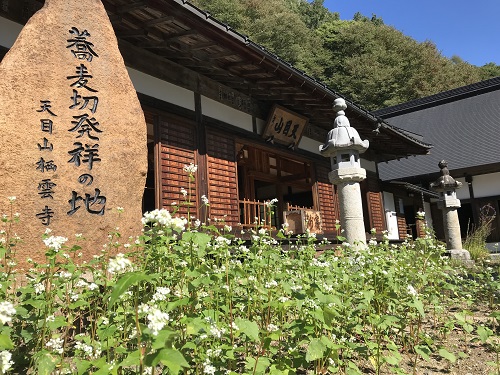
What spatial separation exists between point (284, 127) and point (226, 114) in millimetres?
2059

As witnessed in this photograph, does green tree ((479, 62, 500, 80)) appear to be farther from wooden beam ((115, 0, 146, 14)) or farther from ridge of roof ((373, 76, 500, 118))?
wooden beam ((115, 0, 146, 14))

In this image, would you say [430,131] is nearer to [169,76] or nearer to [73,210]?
[169,76]

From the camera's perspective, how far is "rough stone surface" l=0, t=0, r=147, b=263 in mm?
3811

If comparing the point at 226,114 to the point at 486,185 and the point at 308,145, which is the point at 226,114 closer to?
the point at 308,145

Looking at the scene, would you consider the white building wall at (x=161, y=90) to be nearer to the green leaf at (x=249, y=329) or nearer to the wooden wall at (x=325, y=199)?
the wooden wall at (x=325, y=199)

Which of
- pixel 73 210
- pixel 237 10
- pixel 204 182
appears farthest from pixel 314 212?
pixel 237 10

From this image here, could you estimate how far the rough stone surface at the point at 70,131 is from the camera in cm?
381

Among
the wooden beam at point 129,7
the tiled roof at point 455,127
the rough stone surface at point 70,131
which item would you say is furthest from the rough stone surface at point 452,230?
the wooden beam at point 129,7

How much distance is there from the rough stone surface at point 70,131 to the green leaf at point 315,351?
2650 mm

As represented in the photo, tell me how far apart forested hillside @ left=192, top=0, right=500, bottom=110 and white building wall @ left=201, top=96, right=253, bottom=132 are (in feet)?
81.9

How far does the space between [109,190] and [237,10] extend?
3409cm

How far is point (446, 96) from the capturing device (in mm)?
23406

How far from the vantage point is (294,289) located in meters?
2.50

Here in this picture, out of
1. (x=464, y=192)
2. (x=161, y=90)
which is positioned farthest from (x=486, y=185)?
(x=161, y=90)
